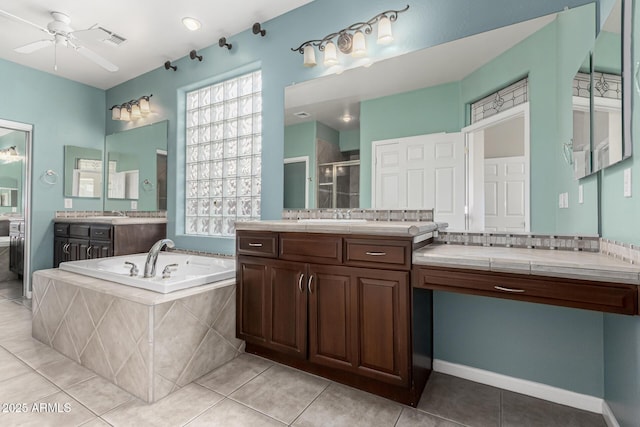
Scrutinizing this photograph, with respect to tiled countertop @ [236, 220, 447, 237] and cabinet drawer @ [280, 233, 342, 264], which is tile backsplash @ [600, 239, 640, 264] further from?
cabinet drawer @ [280, 233, 342, 264]

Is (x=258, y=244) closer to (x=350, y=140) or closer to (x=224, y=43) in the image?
(x=350, y=140)

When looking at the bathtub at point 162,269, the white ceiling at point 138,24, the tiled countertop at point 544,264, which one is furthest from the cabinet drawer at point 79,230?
the tiled countertop at point 544,264

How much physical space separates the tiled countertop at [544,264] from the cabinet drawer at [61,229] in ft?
13.3

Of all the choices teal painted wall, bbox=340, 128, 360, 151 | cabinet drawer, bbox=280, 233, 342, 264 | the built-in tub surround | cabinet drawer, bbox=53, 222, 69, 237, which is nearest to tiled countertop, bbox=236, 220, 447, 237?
cabinet drawer, bbox=280, 233, 342, 264

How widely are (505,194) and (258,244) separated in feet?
5.08

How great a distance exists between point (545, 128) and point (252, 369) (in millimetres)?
2249

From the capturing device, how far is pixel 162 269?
292 centimetres

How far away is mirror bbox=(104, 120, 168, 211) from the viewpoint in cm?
360

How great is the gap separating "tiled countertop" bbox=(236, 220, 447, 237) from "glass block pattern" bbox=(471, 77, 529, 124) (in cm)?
70

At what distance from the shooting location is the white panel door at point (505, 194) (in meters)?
1.75

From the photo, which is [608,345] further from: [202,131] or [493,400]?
[202,131]

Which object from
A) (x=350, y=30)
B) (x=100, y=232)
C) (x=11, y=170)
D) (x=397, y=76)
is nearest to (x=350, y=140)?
(x=397, y=76)

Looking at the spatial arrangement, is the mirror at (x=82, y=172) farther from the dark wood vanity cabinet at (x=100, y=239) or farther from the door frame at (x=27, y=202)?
the dark wood vanity cabinet at (x=100, y=239)

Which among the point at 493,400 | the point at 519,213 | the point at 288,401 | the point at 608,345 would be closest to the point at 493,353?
the point at 493,400
